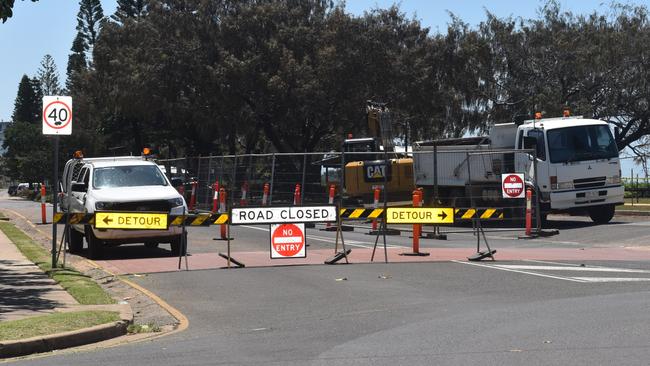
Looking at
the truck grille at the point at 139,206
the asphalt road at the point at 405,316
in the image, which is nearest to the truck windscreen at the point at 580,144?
the asphalt road at the point at 405,316

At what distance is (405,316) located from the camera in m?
10.7

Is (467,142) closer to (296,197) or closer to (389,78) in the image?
(296,197)

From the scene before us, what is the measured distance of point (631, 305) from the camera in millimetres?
11180

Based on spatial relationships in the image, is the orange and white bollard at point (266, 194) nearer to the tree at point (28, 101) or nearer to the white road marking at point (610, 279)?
the white road marking at point (610, 279)

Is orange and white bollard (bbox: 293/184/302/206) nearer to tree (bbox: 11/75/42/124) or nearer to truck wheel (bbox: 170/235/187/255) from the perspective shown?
truck wheel (bbox: 170/235/187/255)


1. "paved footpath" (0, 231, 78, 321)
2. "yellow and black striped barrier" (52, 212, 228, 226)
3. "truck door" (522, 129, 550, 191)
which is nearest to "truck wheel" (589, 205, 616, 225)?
"truck door" (522, 129, 550, 191)

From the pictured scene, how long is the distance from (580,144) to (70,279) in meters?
17.0

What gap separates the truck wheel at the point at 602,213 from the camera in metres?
27.6

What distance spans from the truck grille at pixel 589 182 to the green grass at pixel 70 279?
49.4ft

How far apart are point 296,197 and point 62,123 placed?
12171 mm

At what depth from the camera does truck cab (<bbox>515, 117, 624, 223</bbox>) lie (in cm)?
2614

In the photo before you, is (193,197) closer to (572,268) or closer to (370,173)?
(370,173)

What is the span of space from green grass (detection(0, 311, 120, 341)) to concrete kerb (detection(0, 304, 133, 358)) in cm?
14

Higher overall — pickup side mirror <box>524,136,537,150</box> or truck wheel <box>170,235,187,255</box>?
pickup side mirror <box>524,136,537,150</box>
